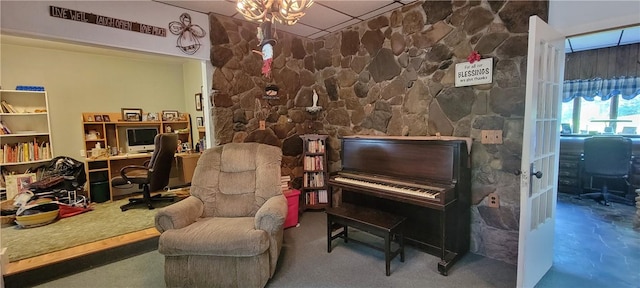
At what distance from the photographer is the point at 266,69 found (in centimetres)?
205

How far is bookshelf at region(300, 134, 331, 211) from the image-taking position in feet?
11.8

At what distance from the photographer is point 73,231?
3.00 meters

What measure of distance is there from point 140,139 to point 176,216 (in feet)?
12.1

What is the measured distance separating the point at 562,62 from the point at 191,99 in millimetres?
5510

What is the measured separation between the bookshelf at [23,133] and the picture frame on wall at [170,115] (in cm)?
160

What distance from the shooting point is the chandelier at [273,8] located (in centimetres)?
167

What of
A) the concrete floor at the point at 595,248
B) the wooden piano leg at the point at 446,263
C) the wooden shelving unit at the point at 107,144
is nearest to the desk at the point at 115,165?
the wooden shelving unit at the point at 107,144

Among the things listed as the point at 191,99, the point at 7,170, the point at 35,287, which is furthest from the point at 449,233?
the point at 7,170

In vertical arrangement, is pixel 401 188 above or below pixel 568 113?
below

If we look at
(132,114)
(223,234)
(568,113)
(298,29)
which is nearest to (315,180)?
(223,234)

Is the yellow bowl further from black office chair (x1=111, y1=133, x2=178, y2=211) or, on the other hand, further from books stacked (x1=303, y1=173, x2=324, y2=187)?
books stacked (x1=303, y1=173, x2=324, y2=187)

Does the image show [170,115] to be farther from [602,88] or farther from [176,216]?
[602,88]

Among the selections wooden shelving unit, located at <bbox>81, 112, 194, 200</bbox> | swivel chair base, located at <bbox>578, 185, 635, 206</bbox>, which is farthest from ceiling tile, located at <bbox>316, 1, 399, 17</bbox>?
swivel chair base, located at <bbox>578, 185, 635, 206</bbox>

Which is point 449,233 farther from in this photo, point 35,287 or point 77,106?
point 77,106
